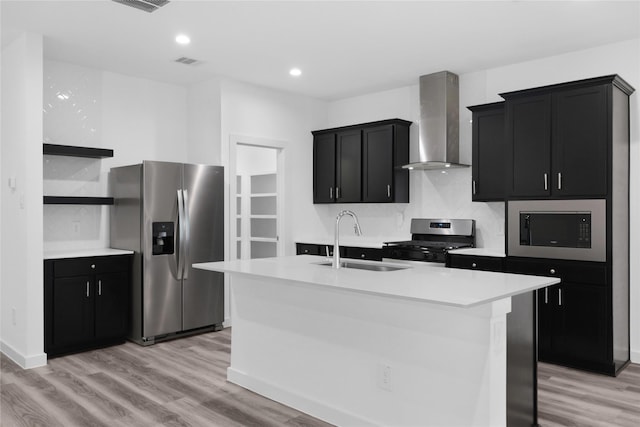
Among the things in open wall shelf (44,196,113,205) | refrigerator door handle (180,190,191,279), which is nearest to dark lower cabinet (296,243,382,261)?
A: refrigerator door handle (180,190,191,279)

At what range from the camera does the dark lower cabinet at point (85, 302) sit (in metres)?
4.20

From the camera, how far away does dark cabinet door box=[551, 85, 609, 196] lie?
3809 millimetres

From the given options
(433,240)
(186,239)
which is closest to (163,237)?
(186,239)

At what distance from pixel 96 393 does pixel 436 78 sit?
420 centimetres

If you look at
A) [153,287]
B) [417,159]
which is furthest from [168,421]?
[417,159]

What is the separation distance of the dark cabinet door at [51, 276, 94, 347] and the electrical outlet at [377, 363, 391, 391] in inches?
116

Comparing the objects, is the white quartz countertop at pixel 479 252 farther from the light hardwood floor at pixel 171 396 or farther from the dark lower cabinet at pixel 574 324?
the light hardwood floor at pixel 171 396

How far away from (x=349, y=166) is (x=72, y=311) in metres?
3.36

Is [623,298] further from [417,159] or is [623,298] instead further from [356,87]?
[356,87]

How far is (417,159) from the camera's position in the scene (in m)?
5.75

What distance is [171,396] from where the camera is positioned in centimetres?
334

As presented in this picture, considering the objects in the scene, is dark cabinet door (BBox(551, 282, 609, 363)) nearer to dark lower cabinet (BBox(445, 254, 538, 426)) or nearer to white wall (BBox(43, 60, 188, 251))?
dark lower cabinet (BBox(445, 254, 538, 426))

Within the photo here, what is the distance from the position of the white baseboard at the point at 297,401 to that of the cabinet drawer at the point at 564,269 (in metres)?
2.17

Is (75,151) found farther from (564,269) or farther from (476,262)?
(564,269)
